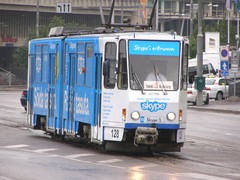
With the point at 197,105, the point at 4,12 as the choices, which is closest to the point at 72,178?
the point at 197,105

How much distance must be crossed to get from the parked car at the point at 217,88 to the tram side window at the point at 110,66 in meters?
34.2

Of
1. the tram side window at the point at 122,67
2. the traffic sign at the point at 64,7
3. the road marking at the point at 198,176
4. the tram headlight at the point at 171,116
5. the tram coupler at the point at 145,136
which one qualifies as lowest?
the road marking at the point at 198,176

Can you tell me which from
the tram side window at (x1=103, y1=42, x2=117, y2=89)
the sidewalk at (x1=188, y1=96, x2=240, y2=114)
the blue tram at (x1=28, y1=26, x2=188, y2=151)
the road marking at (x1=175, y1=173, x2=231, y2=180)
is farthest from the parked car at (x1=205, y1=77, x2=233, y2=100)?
the road marking at (x1=175, y1=173, x2=231, y2=180)

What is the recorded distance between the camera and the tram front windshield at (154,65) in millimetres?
19875

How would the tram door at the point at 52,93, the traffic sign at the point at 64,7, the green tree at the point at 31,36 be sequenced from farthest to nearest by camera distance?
the green tree at the point at 31,36 < the traffic sign at the point at 64,7 < the tram door at the point at 52,93

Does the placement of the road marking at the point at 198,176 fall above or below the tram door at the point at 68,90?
below

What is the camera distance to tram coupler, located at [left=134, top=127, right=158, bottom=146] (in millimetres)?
19297

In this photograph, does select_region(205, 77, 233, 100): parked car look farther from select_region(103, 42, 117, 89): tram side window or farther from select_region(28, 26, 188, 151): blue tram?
select_region(103, 42, 117, 89): tram side window

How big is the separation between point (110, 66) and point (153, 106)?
4.59ft

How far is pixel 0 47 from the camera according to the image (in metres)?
92.6

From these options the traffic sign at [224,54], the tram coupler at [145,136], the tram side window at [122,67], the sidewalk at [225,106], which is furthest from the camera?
the traffic sign at [224,54]

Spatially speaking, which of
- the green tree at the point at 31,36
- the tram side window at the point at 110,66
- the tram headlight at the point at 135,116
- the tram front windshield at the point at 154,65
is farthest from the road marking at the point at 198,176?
the green tree at the point at 31,36

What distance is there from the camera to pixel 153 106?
64.4 ft

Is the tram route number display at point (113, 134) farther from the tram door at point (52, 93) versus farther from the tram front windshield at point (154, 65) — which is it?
the tram door at point (52, 93)
